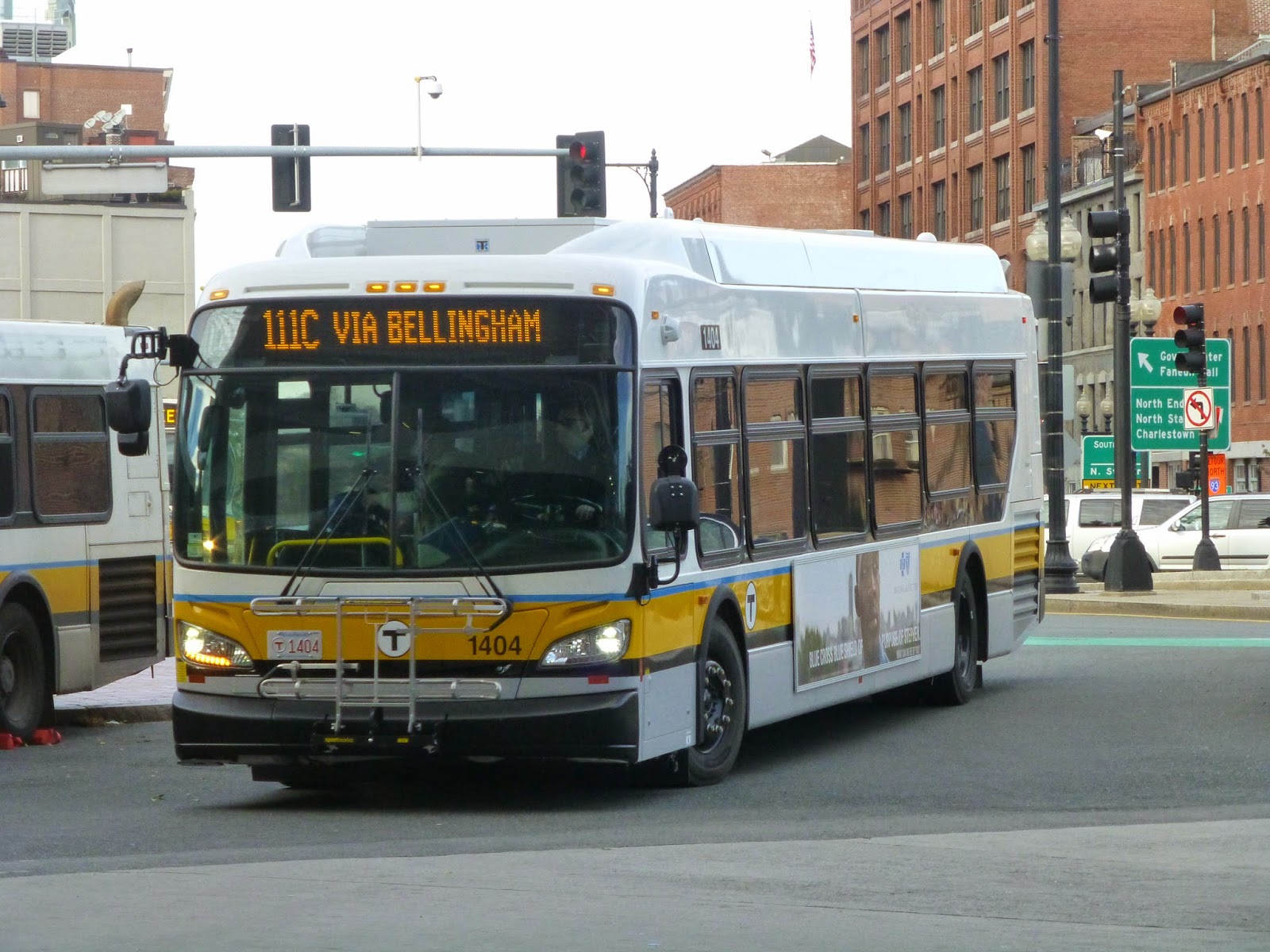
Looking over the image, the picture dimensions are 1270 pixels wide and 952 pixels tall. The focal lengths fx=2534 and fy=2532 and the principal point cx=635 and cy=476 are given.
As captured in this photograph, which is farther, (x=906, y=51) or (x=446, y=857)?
(x=906, y=51)

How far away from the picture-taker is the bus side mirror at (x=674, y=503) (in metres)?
11.9

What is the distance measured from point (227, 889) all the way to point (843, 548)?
6381 mm

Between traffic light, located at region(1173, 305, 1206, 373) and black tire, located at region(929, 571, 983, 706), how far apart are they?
11.0 metres

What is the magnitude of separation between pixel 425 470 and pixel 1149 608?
19.1m

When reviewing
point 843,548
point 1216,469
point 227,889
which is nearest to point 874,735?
Answer: point 843,548

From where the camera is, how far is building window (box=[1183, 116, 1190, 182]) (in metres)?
80.8

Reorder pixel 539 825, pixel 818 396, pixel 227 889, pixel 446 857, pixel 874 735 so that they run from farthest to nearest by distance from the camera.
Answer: pixel 874 735
pixel 818 396
pixel 539 825
pixel 446 857
pixel 227 889

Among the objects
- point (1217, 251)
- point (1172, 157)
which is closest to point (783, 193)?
point (1172, 157)

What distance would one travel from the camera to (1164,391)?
3309cm

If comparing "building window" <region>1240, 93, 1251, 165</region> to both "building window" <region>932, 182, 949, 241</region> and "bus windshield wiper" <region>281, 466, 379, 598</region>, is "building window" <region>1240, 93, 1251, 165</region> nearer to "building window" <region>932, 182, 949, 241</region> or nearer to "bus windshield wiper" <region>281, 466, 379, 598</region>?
"building window" <region>932, 182, 949, 241</region>

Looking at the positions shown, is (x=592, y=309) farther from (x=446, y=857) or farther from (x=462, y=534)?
(x=446, y=857)

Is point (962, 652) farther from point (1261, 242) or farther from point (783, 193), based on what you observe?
point (783, 193)

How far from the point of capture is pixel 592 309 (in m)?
12.3

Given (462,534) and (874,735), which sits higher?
(462,534)
